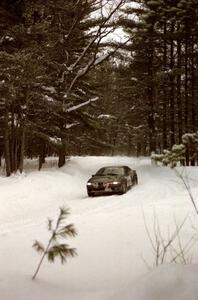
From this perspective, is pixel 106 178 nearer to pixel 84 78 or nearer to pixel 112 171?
pixel 112 171

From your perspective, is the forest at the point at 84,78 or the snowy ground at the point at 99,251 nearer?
the snowy ground at the point at 99,251

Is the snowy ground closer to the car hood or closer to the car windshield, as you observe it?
the car hood

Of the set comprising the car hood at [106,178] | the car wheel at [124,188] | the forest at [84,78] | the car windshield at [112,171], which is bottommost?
the car wheel at [124,188]

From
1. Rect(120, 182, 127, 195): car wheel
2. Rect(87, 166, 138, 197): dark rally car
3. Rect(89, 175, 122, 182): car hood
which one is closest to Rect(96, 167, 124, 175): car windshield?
Rect(87, 166, 138, 197): dark rally car

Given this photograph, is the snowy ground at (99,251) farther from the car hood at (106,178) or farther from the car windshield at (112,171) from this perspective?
the car windshield at (112,171)

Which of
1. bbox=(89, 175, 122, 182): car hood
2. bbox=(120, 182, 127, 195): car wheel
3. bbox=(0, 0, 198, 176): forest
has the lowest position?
Answer: bbox=(120, 182, 127, 195): car wheel

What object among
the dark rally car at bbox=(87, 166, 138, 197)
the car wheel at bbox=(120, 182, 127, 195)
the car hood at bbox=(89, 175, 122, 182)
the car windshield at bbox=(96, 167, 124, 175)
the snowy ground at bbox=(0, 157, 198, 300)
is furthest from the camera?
the car windshield at bbox=(96, 167, 124, 175)

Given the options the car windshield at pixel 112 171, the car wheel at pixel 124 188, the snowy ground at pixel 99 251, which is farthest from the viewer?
the car windshield at pixel 112 171

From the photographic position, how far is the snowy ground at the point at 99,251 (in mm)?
4602

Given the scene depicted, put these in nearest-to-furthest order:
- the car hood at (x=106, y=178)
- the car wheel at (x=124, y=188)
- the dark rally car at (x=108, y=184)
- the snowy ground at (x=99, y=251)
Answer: the snowy ground at (x=99, y=251) → the dark rally car at (x=108, y=184) → the car wheel at (x=124, y=188) → the car hood at (x=106, y=178)

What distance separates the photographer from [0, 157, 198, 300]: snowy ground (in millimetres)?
4602

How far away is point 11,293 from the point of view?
4816 millimetres

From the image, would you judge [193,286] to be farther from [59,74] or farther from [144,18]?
[144,18]

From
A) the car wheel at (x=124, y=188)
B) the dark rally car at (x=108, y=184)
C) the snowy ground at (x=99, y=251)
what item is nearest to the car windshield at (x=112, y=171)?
the dark rally car at (x=108, y=184)
